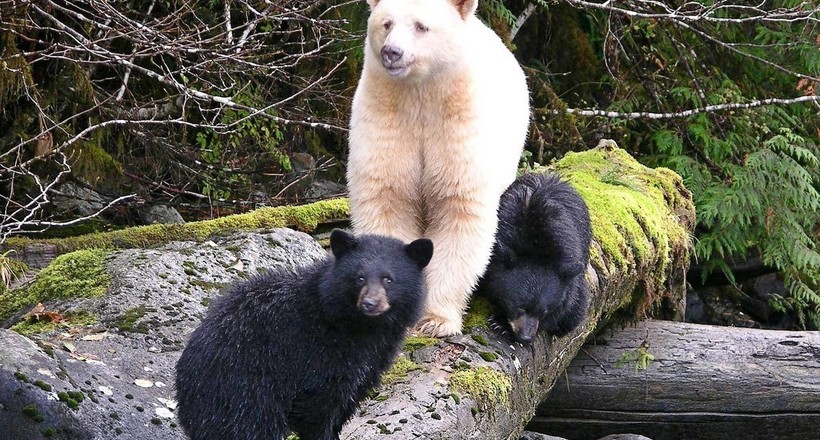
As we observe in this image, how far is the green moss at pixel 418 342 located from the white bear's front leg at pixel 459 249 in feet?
0.69

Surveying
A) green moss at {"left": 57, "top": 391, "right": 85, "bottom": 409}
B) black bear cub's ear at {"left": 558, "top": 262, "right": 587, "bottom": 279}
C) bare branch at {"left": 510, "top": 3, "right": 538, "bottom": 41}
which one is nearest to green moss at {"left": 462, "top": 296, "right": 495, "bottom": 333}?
A: black bear cub's ear at {"left": 558, "top": 262, "right": 587, "bottom": 279}

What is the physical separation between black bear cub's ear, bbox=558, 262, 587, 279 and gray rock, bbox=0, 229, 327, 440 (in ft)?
4.99

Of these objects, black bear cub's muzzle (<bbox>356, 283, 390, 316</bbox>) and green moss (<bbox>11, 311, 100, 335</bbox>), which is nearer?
black bear cub's muzzle (<bbox>356, 283, 390, 316</bbox>)

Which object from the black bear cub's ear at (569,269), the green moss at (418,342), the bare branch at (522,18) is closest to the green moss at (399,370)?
the green moss at (418,342)

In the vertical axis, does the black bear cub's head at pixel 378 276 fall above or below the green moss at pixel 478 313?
above

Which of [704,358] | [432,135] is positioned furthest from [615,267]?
[432,135]

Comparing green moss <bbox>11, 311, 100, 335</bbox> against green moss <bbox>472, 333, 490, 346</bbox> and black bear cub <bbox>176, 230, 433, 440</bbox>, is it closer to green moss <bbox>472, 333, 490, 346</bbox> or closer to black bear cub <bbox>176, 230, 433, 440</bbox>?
black bear cub <bbox>176, 230, 433, 440</bbox>

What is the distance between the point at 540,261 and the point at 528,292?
0.87 feet

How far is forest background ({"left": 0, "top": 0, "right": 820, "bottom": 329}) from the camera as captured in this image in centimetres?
837

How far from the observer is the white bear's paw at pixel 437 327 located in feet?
16.9

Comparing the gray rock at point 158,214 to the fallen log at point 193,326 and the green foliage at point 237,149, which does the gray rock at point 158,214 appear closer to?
the green foliage at point 237,149

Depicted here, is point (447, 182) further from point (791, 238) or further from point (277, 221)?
point (791, 238)

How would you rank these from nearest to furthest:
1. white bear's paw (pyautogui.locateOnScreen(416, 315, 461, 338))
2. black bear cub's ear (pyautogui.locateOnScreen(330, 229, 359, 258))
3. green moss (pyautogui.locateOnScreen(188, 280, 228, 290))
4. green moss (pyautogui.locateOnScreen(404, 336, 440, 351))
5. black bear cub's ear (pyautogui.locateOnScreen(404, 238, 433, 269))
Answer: black bear cub's ear (pyautogui.locateOnScreen(330, 229, 359, 258))
black bear cub's ear (pyautogui.locateOnScreen(404, 238, 433, 269))
green moss (pyautogui.locateOnScreen(404, 336, 440, 351))
white bear's paw (pyautogui.locateOnScreen(416, 315, 461, 338))
green moss (pyautogui.locateOnScreen(188, 280, 228, 290))

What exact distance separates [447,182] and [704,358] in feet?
9.07
